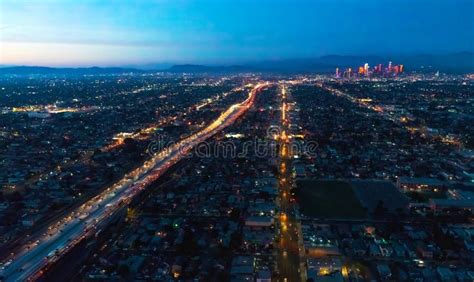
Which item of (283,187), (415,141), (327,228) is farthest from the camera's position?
(415,141)

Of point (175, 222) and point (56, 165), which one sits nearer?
point (175, 222)

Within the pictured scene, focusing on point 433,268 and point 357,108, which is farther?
point 357,108

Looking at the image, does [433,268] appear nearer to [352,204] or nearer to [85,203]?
[352,204]

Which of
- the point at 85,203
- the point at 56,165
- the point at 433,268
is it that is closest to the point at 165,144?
the point at 56,165

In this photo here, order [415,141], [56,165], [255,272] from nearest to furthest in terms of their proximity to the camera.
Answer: [255,272]
[56,165]
[415,141]

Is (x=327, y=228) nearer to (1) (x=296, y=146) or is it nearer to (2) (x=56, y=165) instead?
(1) (x=296, y=146)

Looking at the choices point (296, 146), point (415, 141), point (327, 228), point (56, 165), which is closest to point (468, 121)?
point (415, 141)
